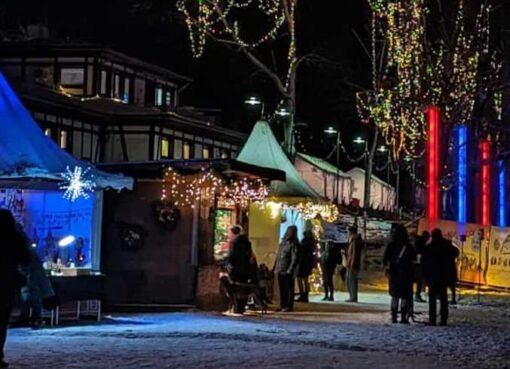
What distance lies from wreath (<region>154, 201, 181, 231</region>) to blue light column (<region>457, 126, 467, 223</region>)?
65.4 ft

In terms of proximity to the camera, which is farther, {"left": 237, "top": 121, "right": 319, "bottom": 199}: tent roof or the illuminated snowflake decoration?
{"left": 237, "top": 121, "right": 319, "bottom": 199}: tent roof

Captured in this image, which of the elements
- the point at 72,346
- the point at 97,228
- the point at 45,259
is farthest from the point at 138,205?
the point at 72,346

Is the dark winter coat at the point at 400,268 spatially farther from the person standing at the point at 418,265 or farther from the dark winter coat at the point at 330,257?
the dark winter coat at the point at 330,257

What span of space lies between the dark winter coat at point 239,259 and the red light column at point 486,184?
20.3 meters

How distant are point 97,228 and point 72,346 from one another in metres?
5.43

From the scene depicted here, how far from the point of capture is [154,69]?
43.1 m

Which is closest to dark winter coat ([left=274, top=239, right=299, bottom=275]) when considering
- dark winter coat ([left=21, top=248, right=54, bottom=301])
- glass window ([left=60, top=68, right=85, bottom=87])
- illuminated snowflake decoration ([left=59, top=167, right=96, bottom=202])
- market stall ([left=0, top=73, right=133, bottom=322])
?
market stall ([left=0, top=73, right=133, bottom=322])

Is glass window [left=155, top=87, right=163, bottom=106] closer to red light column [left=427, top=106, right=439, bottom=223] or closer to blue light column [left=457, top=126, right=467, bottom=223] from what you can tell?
blue light column [left=457, top=126, right=467, bottom=223]

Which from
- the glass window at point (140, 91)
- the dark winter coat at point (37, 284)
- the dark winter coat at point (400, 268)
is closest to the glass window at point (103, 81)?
the glass window at point (140, 91)

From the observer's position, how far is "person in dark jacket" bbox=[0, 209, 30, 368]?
34.3 ft

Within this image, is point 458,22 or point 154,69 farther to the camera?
point 154,69

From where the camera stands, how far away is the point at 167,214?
18.4m

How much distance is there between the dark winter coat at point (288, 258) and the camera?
19344 millimetres

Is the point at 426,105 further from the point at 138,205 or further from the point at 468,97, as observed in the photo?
the point at 138,205
